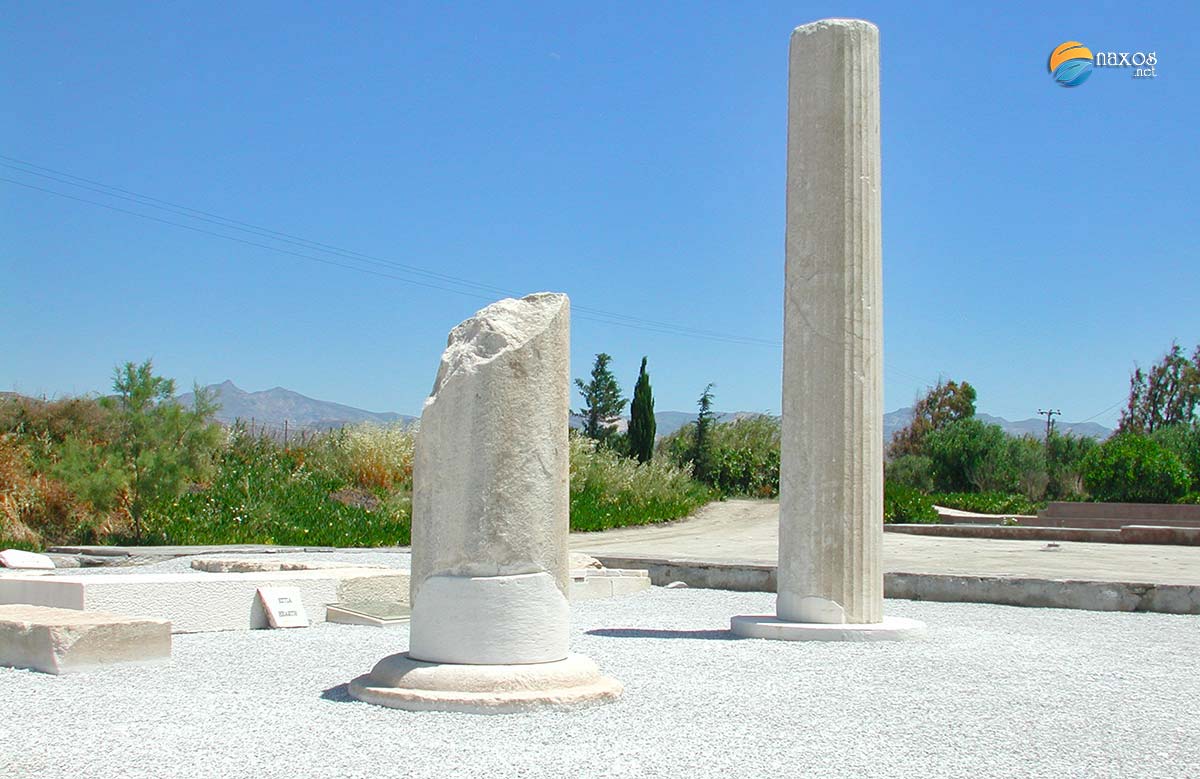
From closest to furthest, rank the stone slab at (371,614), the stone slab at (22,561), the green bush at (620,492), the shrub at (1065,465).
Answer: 1. the stone slab at (371,614)
2. the stone slab at (22,561)
3. the green bush at (620,492)
4. the shrub at (1065,465)

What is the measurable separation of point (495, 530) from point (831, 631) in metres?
3.33

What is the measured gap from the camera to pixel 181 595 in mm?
8117

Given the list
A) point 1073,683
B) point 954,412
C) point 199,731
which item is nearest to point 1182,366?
point 954,412

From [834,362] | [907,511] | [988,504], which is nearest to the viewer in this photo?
[834,362]

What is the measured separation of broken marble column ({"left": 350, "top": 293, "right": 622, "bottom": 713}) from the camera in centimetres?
541

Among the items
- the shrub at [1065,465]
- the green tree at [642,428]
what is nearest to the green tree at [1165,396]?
the shrub at [1065,465]

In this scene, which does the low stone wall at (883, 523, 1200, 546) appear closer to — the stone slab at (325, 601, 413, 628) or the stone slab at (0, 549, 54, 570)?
the stone slab at (325, 601, 413, 628)

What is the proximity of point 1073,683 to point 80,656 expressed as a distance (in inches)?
207

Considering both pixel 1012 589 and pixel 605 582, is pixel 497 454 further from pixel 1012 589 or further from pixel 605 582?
pixel 1012 589

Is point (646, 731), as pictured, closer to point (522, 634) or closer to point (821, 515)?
point (522, 634)

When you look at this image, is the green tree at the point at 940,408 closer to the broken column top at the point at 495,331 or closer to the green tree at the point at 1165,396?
the green tree at the point at 1165,396

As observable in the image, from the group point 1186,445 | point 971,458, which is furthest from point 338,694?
point 971,458

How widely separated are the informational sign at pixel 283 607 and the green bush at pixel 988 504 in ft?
73.1

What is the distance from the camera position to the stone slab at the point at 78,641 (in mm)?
6109
